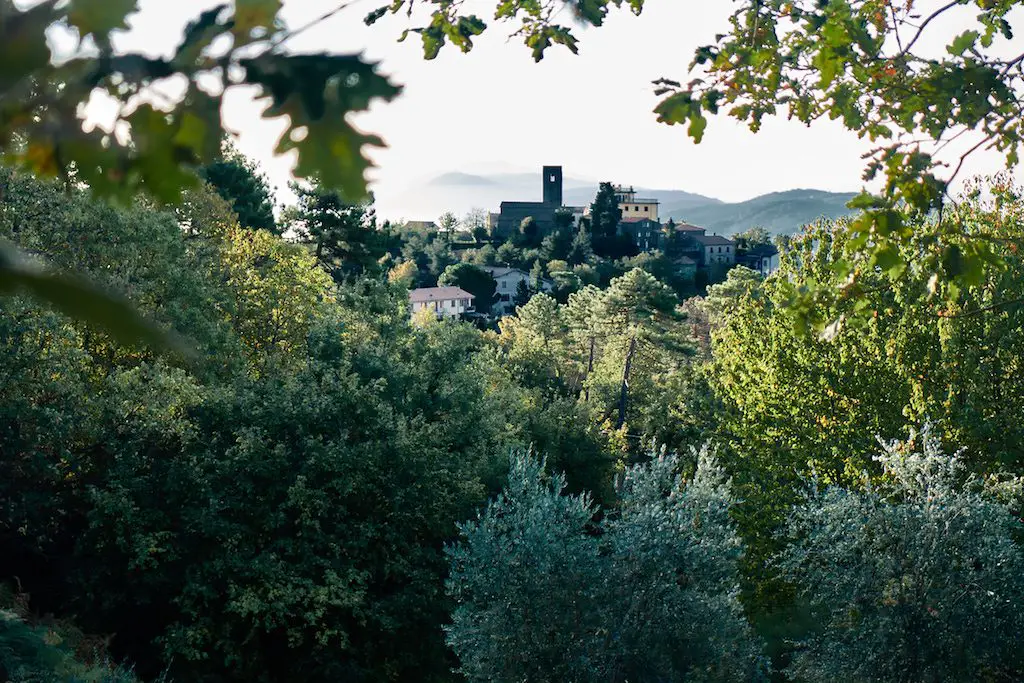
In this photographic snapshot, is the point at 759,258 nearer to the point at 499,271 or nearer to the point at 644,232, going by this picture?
the point at 644,232

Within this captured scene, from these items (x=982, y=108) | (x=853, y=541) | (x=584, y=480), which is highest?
(x=982, y=108)

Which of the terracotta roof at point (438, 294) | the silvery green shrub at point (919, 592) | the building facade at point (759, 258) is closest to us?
the silvery green shrub at point (919, 592)

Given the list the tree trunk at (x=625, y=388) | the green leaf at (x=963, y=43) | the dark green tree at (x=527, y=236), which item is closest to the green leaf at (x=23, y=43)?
the green leaf at (x=963, y=43)

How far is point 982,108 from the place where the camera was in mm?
5406

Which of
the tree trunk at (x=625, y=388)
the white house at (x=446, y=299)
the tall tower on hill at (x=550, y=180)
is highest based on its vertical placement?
the tall tower on hill at (x=550, y=180)

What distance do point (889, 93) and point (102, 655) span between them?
1385 centimetres

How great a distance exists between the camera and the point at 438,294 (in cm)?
10119

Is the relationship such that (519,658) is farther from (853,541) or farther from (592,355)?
(592,355)

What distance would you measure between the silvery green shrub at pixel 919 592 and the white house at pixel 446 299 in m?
81.8

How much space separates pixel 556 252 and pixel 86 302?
117210 mm

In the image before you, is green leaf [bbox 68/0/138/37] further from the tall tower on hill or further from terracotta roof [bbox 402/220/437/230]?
the tall tower on hill

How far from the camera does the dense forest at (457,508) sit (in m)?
14.0

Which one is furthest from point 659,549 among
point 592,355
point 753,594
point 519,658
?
point 592,355

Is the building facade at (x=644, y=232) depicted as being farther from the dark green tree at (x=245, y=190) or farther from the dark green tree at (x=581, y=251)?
the dark green tree at (x=245, y=190)
